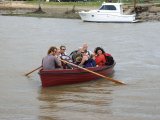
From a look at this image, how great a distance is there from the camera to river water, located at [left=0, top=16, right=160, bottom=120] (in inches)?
516

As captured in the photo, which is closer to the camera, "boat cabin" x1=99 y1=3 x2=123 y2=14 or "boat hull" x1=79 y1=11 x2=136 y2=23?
"boat cabin" x1=99 y1=3 x2=123 y2=14

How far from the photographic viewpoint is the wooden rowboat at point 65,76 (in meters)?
15.9

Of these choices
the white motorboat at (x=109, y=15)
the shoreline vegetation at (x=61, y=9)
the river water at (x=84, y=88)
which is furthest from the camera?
the shoreline vegetation at (x=61, y=9)

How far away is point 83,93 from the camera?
52.1 ft

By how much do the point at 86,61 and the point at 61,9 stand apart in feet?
147

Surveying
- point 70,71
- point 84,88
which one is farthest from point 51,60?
point 84,88

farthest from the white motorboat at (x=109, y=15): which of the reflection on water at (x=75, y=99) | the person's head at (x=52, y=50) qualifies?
the person's head at (x=52, y=50)

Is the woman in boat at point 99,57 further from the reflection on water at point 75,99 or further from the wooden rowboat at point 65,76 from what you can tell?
the reflection on water at point 75,99

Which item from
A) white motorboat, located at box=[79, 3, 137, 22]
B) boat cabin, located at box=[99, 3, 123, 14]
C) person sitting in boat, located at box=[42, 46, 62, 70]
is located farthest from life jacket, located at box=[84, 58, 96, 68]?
white motorboat, located at box=[79, 3, 137, 22]

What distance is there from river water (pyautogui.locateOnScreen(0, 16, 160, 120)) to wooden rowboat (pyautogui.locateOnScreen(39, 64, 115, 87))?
0.19 m

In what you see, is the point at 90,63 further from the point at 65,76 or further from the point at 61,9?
the point at 61,9

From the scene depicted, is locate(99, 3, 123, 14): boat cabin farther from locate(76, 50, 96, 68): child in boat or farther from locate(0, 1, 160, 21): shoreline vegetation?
locate(76, 50, 96, 68): child in boat

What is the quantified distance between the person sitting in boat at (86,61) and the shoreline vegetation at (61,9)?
124 ft

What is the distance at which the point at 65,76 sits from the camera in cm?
1641
